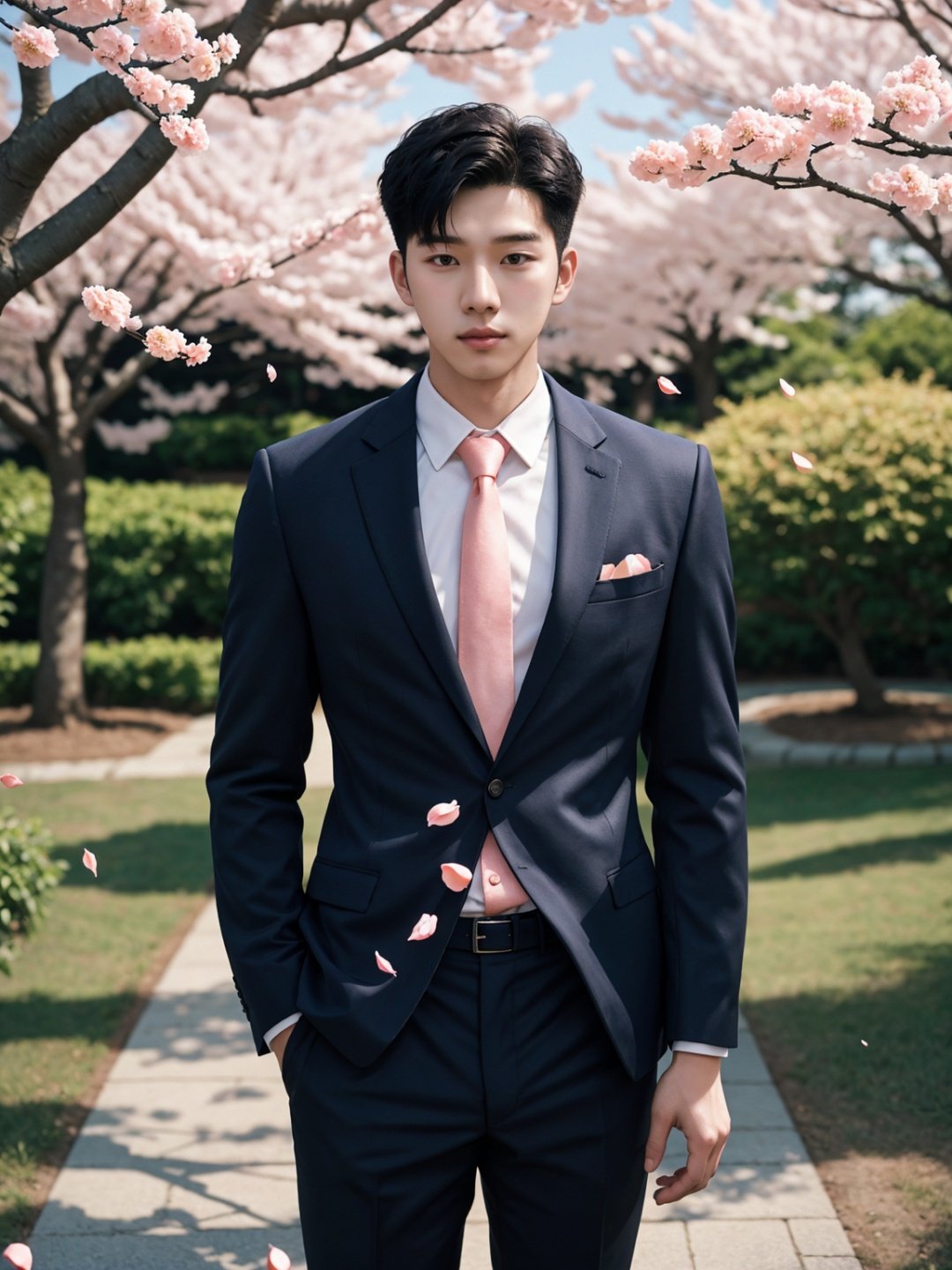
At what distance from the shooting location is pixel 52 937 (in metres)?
6.49

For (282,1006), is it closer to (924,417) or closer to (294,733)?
(294,733)

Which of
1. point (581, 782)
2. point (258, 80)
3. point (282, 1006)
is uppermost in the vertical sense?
point (258, 80)

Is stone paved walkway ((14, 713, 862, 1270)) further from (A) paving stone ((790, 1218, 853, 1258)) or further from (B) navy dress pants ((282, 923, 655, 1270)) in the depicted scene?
(B) navy dress pants ((282, 923, 655, 1270))

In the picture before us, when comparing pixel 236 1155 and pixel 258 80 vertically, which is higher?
pixel 258 80

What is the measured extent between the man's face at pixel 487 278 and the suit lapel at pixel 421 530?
0.16 meters

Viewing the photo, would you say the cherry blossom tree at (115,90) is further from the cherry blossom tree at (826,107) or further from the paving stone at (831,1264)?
the paving stone at (831,1264)

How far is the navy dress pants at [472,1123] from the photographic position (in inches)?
77.2

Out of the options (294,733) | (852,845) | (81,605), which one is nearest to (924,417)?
(852,845)

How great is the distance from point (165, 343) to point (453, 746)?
1279mm

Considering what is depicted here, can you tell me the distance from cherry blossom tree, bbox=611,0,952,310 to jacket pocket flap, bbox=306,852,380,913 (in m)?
1.46

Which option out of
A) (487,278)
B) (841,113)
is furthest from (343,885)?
(841,113)

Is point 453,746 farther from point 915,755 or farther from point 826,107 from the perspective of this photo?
point 915,755

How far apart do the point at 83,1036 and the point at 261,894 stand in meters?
3.54

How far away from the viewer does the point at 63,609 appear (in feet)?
38.8
